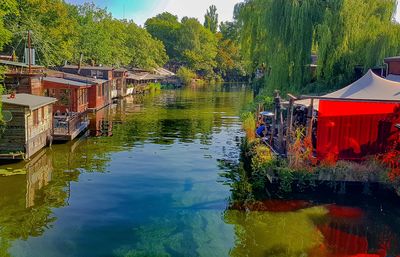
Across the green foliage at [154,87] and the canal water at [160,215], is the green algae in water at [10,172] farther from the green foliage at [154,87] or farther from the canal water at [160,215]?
the green foliage at [154,87]

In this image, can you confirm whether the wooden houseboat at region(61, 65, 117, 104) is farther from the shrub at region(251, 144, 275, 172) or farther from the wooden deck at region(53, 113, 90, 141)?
the shrub at region(251, 144, 275, 172)

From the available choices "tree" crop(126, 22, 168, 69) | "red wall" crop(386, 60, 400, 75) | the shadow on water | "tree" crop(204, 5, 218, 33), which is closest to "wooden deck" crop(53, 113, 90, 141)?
the shadow on water

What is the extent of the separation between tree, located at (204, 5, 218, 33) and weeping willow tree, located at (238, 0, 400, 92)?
408ft

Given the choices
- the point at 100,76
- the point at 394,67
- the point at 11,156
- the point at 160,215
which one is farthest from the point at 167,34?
the point at 160,215

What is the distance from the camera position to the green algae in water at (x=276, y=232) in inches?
525

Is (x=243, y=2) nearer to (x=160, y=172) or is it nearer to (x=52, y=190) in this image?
(x=160, y=172)

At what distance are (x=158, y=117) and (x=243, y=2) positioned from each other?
13.7m

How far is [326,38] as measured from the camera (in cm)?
2731

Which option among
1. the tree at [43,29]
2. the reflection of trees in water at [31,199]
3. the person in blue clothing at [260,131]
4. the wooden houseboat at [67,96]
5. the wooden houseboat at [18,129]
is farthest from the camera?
the tree at [43,29]

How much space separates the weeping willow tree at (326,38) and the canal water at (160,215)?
26.8 ft

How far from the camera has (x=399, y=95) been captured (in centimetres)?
1823

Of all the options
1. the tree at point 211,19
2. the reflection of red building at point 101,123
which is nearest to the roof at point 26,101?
the reflection of red building at point 101,123

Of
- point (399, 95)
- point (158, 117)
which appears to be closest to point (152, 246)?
point (399, 95)

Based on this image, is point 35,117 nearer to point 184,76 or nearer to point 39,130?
point 39,130
